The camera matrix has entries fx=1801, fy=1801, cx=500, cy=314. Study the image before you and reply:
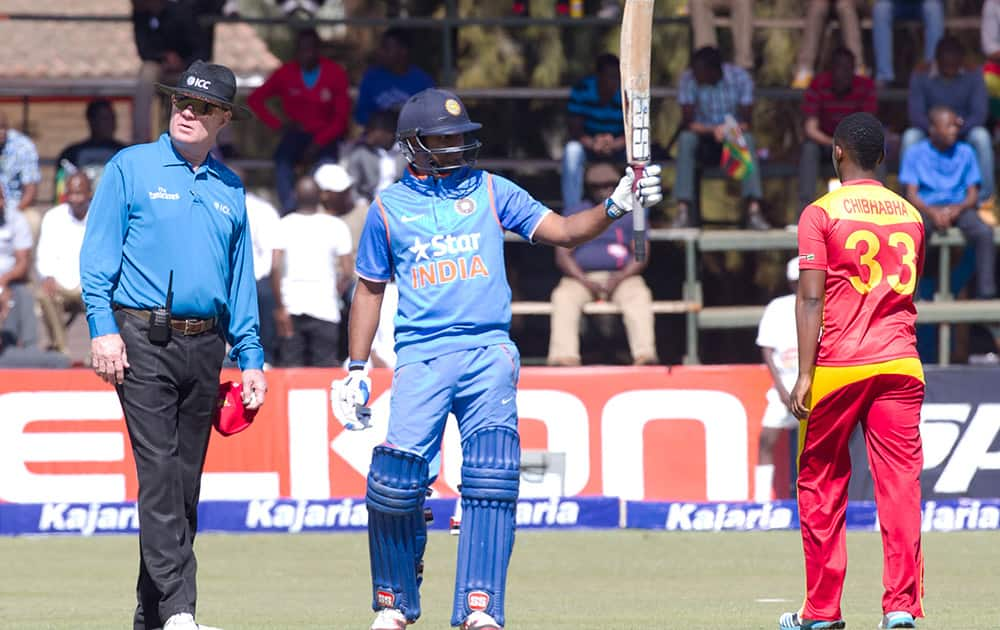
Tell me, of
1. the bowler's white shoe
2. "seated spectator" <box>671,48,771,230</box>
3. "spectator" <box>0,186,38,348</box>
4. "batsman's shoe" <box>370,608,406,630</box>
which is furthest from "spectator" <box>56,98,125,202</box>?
"batsman's shoe" <box>370,608,406,630</box>

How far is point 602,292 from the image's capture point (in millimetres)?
15312

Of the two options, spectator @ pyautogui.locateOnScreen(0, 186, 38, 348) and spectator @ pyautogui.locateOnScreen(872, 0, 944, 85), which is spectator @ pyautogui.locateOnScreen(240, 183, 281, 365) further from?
spectator @ pyautogui.locateOnScreen(872, 0, 944, 85)

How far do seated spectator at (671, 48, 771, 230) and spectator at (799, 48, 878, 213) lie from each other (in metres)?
0.47

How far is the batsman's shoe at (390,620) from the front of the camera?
723cm

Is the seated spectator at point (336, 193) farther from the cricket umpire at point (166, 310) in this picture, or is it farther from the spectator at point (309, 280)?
the cricket umpire at point (166, 310)

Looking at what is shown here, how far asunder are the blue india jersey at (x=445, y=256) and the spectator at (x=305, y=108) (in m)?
9.09

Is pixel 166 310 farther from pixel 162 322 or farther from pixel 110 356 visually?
pixel 110 356

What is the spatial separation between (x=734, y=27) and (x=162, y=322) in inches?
457

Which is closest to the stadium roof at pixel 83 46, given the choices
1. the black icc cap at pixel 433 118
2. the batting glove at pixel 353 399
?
the black icc cap at pixel 433 118

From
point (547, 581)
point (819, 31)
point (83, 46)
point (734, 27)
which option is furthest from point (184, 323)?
point (83, 46)

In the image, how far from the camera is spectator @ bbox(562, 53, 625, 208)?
16.0 m

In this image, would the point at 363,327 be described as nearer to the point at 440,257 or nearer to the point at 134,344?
the point at 440,257

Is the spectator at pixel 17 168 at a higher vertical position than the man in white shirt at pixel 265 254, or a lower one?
higher

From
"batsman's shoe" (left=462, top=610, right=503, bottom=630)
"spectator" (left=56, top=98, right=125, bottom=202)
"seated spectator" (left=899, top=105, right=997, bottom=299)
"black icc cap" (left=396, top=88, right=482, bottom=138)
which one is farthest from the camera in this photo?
"spectator" (left=56, top=98, right=125, bottom=202)
